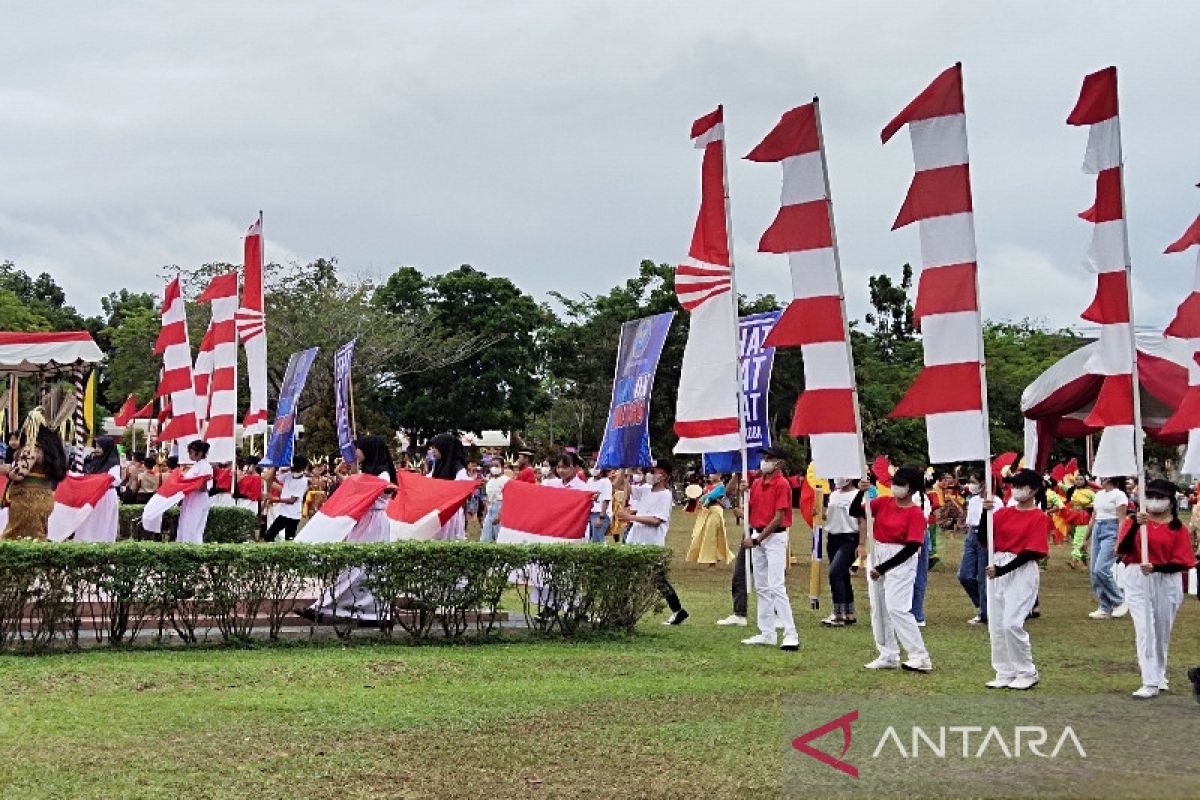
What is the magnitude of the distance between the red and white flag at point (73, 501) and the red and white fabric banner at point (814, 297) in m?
8.21

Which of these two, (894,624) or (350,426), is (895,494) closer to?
(894,624)

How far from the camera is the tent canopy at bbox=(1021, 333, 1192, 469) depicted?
21344 millimetres

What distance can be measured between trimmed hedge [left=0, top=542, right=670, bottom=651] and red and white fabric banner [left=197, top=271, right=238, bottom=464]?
7.49m

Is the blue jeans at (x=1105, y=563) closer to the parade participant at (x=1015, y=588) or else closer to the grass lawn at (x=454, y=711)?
the grass lawn at (x=454, y=711)

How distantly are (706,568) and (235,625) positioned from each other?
13550 millimetres

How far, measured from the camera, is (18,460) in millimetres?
14523

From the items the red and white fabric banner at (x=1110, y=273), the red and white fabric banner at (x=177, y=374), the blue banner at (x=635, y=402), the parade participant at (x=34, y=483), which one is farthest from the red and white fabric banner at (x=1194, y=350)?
the red and white fabric banner at (x=177, y=374)

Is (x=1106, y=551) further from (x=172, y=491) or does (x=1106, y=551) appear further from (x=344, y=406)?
(x=344, y=406)

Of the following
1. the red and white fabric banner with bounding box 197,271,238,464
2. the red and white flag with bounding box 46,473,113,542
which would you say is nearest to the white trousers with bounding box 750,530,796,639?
the red and white flag with bounding box 46,473,113,542

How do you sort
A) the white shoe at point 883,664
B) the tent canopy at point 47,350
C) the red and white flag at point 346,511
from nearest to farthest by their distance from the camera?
the white shoe at point 883,664
the red and white flag at point 346,511
the tent canopy at point 47,350

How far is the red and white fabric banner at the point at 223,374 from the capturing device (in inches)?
789

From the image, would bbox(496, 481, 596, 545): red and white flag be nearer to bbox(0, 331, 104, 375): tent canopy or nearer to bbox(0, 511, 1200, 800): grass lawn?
bbox(0, 511, 1200, 800): grass lawn

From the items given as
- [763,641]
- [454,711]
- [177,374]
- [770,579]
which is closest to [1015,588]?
[770,579]

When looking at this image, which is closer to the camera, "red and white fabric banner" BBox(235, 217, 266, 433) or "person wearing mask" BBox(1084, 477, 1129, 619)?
"person wearing mask" BBox(1084, 477, 1129, 619)
